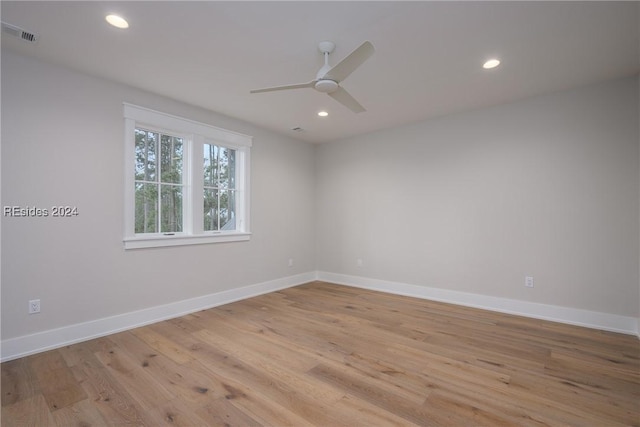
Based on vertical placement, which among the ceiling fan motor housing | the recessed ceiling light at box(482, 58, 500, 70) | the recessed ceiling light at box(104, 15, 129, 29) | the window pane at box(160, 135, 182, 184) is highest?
the recessed ceiling light at box(482, 58, 500, 70)

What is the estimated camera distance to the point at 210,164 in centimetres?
416

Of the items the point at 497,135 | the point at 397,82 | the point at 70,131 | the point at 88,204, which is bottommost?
the point at 88,204

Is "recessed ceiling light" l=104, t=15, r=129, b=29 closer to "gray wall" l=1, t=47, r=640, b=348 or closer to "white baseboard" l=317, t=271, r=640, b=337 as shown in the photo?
"gray wall" l=1, t=47, r=640, b=348

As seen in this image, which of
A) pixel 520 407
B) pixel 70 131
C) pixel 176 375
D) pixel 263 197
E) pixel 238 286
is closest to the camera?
pixel 520 407

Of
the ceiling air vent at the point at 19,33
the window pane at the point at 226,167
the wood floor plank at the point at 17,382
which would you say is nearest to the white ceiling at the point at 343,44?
the ceiling air vent at the point at 19,33

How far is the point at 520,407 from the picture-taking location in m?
1.87

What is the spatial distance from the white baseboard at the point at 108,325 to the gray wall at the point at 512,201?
7.42 feet

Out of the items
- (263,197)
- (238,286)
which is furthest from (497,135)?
(238,286)

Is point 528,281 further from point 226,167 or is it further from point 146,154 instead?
point 146,154

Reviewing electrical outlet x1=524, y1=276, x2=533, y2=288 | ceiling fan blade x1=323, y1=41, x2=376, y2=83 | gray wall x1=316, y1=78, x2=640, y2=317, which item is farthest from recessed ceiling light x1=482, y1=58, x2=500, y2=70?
electrical outlet x1=524, y1=276, x2=533, y2=288

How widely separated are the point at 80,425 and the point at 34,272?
5.47 ft

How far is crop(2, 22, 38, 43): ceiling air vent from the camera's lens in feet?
7.15

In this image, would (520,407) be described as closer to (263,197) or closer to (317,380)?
(317,380)

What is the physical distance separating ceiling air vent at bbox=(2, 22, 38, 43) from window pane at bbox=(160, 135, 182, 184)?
4.65ft
